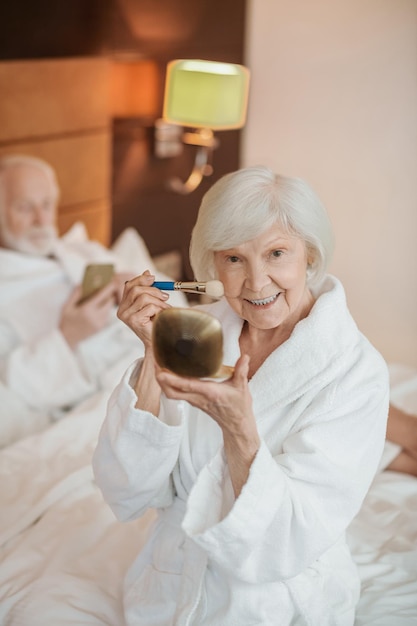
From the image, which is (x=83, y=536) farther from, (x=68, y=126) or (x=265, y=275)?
(x=68, y=126)

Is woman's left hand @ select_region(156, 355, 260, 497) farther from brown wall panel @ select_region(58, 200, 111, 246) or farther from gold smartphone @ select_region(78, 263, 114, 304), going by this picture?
brown wall panel @ select_region(58, 200, 111, 246)

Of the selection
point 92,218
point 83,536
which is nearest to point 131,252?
point 92,218

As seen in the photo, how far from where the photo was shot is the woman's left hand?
3.18 ft

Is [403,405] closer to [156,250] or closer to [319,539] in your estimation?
[319,539]

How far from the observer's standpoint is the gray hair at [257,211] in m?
1.14

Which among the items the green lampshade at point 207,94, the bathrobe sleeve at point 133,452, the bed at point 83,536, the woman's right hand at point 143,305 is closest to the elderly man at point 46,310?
the bed at point 83,536

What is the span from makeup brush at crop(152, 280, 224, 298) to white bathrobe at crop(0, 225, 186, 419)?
1.08 m

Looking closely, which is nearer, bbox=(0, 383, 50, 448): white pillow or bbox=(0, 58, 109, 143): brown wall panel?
bbox=(0, 383, 50, 448): white pillow

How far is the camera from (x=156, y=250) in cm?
322

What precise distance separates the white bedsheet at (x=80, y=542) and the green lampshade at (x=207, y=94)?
133cm

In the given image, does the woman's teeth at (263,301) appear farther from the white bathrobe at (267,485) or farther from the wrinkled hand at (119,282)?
the wrinkled hand at (119,282)

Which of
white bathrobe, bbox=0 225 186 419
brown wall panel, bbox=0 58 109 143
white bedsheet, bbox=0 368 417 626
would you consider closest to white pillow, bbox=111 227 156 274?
white bathrobe, bbox=0 225 186 419

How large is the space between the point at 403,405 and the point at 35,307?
115 cm

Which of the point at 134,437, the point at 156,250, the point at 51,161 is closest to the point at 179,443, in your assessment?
the point at 134,437
